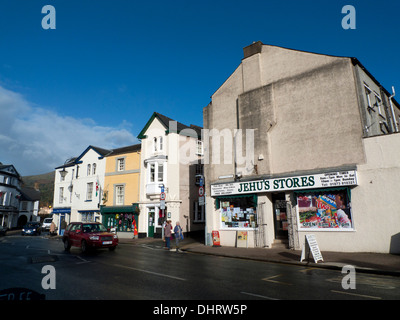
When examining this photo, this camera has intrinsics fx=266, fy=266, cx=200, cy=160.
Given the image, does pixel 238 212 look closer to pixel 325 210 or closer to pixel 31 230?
pixel 325 210

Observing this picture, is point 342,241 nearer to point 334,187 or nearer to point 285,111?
point 334,187

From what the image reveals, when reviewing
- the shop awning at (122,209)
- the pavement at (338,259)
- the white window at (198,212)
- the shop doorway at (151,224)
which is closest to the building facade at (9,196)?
the shop awning at (122,209)

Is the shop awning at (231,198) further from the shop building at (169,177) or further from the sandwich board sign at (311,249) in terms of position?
the shop building at (169,177)

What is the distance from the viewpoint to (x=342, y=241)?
543 inches

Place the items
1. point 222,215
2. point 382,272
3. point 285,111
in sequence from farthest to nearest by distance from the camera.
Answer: point 222,215 → point 285,111 → point 382,272

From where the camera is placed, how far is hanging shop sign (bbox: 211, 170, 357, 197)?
13844 mm

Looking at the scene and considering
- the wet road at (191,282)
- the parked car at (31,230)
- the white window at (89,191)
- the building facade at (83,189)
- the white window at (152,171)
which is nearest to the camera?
the wet road at (191,282)

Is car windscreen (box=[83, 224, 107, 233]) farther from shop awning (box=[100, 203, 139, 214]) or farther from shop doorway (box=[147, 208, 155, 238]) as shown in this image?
shop awning (box=[100, 203, 139, 214])

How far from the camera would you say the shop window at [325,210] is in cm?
1397

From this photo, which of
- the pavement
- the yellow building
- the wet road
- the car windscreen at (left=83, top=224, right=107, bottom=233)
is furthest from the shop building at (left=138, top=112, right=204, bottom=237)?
the wet road

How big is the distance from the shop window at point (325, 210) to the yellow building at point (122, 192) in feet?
54.3

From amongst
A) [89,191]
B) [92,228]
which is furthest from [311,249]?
[89,191]
